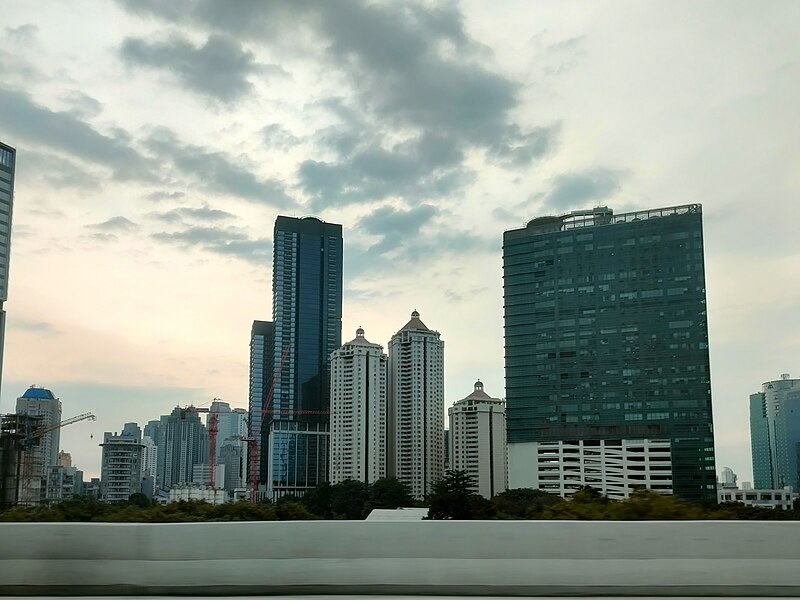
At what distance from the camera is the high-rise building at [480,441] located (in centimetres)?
18412

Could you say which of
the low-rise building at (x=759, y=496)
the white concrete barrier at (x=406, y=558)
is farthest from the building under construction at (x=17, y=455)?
the white concrete barrier at (x=406, y=558)

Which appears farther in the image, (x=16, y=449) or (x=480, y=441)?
(x=480, y=441)

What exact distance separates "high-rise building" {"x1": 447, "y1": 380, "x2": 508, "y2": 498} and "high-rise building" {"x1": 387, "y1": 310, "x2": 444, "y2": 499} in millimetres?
4604

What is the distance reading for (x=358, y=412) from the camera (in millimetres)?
188500

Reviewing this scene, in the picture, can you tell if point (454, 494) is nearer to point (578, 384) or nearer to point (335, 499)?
point (335, 499)

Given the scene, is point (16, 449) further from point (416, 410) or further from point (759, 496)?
point (759, 496)

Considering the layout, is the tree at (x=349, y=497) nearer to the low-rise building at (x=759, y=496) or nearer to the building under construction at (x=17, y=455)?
the building under construction at (x=17, y=455)

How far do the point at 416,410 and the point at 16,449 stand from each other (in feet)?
289

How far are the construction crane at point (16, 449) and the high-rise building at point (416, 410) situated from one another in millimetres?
76195

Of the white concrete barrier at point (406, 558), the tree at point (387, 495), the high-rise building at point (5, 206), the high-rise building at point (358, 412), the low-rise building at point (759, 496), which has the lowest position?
the low-rise building at point (759, 496)

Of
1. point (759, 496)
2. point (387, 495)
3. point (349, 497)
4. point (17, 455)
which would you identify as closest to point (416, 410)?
point (387, 495)

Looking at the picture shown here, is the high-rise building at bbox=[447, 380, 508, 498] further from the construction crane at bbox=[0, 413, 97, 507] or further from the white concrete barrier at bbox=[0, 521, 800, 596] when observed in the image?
the white concrete barrier at bbox=[0, 521, 800, 596]

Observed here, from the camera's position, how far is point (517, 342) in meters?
150

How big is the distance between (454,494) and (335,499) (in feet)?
201
